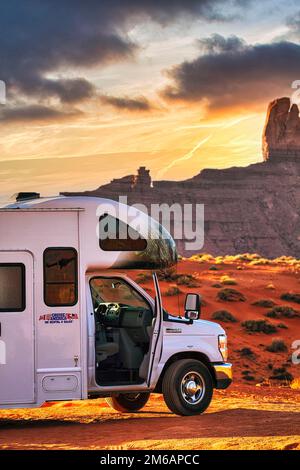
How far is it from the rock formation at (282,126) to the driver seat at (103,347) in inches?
6103

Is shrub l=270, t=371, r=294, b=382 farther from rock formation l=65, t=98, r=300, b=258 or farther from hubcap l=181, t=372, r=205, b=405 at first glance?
rock formation l=65, t=98, r=300, b=258

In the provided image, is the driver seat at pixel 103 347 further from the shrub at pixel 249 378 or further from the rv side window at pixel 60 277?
the shrub at pixel 249 378

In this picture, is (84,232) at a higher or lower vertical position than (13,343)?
higher

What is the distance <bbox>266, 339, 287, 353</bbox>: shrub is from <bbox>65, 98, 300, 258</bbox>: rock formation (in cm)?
10100

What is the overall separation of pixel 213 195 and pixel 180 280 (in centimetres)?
11416

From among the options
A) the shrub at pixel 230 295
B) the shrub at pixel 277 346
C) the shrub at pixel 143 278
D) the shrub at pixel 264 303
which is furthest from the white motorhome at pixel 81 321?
the shrub at pixel 143 278

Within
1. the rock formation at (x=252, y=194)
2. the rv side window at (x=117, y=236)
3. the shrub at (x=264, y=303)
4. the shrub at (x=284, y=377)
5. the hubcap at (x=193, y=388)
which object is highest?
the rock formation at (x=252, y=194)

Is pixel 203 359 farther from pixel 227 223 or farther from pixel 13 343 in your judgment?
pixel 227 223

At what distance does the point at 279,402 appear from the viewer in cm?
1750

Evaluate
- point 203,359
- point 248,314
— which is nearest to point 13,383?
point 203,359

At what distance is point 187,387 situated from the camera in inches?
545

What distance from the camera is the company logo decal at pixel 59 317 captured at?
41.9ft

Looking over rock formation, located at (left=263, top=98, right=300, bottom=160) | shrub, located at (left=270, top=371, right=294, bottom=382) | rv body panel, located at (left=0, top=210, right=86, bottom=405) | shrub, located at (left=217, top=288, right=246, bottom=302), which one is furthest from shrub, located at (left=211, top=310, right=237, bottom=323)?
rock formation, located at (left=263, top=98, right=300, bottom=160)
